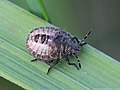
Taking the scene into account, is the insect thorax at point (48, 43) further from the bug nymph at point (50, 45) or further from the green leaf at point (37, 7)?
the green leaf at point (37, 7)

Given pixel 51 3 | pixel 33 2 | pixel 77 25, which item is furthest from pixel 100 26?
pixel 33 2

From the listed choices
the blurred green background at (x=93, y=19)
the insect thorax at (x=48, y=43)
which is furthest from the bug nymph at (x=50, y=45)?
the blurred green background at (x=93, y=19)

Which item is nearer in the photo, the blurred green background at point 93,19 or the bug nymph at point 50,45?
the bug nymph at point 50,45

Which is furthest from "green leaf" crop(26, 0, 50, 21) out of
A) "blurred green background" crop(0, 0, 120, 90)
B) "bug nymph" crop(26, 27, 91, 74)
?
"blurred green background" crop(0, 0, 120, 90)

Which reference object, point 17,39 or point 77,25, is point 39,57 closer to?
point 17,39

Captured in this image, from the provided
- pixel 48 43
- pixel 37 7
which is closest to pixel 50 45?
pixel 48 43

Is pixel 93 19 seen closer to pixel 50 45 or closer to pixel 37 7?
pixel 50 45
